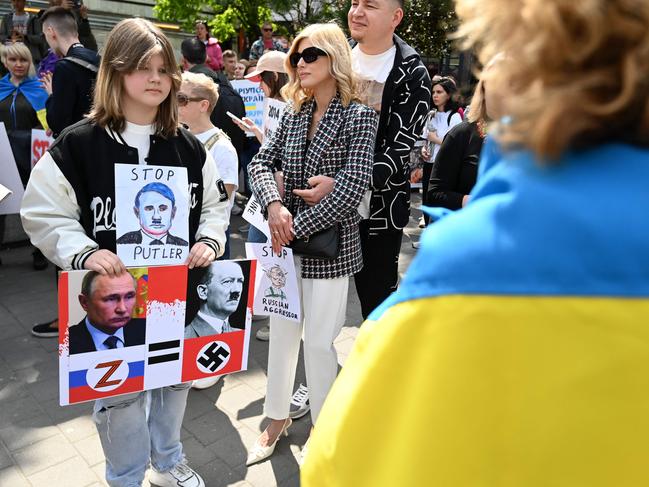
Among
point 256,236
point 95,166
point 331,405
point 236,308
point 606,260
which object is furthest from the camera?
point 256,236

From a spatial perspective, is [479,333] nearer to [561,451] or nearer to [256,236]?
[561,451]

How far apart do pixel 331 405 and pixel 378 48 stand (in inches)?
99.8

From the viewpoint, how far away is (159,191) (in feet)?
7.87

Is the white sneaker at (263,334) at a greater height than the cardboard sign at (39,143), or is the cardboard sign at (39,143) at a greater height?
the cardboard sign at (39,143)

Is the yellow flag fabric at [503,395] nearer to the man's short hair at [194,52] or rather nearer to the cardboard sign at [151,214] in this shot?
the cardboard sign at [151,214]

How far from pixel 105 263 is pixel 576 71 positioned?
6.08 feet

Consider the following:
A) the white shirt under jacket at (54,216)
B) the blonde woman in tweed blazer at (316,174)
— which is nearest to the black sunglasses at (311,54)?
the blonde woman in tweed blazer at (316,174)

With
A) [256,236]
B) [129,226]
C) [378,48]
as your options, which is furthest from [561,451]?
[256,236]

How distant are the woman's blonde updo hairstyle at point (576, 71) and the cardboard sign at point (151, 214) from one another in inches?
71.6

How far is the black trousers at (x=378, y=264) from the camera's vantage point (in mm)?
3178

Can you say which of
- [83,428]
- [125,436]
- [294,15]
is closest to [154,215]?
[125,436]

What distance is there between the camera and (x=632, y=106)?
2.56 feet

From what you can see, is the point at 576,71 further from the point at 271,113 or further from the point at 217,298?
the point at 271,113

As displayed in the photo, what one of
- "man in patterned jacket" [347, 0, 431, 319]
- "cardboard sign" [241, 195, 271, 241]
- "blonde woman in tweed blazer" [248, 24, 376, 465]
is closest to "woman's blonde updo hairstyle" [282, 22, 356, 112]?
"blonde woman in tweed blazer" [248, 24, 376, 465]
